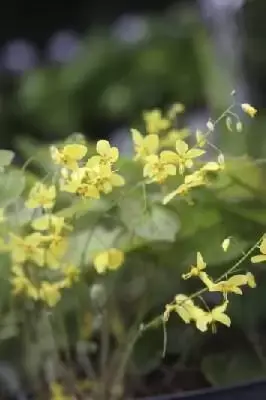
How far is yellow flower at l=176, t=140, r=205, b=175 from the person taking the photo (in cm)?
45

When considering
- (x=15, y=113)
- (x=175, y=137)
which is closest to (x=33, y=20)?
(x=15, y=113)

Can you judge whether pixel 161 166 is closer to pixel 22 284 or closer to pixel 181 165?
pixel 181 165

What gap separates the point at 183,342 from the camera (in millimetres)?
508

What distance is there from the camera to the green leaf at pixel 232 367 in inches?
19.7

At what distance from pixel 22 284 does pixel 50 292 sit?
0.02 meters

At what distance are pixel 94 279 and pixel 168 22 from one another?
2.59ft

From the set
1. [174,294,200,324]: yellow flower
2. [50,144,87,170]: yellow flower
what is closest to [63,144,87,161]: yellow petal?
[50,144,87,170]: yellow flower

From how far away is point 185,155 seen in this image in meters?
0.45

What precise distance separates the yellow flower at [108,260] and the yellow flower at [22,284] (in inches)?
1.8

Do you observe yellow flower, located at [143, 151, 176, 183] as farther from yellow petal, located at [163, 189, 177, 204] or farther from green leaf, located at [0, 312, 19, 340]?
green leaf, located at [0, 312, 19, 340]

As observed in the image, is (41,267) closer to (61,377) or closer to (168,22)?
(61,377)

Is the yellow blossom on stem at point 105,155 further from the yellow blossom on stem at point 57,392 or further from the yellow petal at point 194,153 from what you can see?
the yellow blossom on stem at point 57,392

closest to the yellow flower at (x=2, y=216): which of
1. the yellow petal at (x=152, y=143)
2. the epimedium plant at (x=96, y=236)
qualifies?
the epimedium plant at (x=96, y=236)

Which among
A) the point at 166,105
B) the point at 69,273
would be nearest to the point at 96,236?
the point at 69,273
